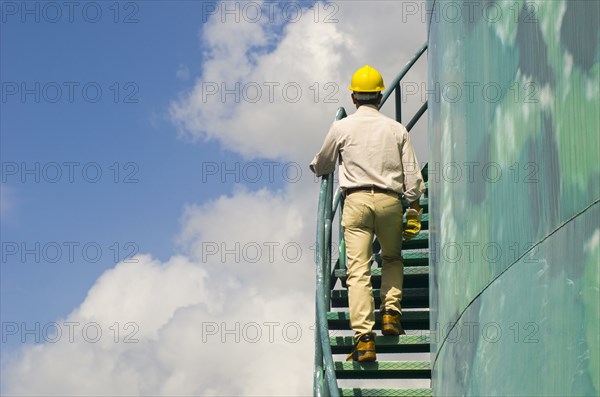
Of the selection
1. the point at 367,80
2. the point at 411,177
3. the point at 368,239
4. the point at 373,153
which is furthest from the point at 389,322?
the point at 367,80

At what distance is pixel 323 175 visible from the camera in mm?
9188

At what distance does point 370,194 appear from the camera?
8.45 meters

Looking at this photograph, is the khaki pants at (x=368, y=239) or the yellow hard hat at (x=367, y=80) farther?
the yellow hard hat at (x=367, y=80)

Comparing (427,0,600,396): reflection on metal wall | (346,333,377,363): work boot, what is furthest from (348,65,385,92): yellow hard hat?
(346,333,377,363): work boot

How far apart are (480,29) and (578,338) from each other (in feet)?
7.09

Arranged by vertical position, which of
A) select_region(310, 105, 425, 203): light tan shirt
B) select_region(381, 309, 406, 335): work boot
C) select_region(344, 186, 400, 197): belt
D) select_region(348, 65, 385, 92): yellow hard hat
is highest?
select_region(348, 65, 385, 92): yellow hard hat

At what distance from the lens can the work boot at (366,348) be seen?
26.8 feet

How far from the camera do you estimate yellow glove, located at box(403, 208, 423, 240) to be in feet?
28.8

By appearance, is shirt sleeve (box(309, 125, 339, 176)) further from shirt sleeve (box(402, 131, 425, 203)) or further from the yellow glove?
the yellow glove

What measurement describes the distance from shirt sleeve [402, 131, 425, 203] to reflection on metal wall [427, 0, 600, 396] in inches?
56.0

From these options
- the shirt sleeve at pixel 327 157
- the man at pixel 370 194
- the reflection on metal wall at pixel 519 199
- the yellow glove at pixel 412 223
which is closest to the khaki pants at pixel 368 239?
the man at pixel 370 194

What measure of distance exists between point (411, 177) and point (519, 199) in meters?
A: 3.15

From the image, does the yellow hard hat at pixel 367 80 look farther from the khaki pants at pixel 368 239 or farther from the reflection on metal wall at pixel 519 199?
the reflection on metal wall at pixel 519 199

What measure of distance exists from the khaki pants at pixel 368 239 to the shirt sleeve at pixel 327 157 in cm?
42
